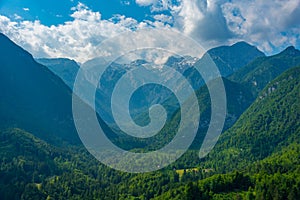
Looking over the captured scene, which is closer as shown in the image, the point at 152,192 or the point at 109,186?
the point at 152,192

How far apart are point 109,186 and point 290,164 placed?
282 feet

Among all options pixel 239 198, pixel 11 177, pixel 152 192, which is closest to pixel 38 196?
pixel 11 177

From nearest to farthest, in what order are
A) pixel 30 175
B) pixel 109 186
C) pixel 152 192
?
pixel 152 192 < pixel 109 186 < pixel 30 175

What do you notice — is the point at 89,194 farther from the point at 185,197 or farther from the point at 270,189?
the point at 270,189

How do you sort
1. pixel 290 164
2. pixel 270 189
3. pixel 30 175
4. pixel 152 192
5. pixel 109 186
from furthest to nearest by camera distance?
pixel 30 175, pixel 109 186, pixel 290 164, pixel 152 192, pixel 270 189

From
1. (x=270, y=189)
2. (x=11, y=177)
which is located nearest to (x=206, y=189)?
(x=270, y=189)

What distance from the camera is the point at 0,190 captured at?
5650 inches

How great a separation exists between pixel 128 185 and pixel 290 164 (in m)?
75.1

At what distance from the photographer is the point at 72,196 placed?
146750 millimetres

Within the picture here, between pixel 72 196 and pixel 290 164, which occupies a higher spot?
pixel 290 164

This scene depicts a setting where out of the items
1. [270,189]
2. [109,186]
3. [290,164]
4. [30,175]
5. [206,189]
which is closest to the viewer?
[270,189]

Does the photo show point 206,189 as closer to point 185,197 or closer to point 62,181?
point 185,197

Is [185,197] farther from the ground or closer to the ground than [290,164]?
closer to the ground

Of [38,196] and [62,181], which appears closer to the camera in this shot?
[38,196]
